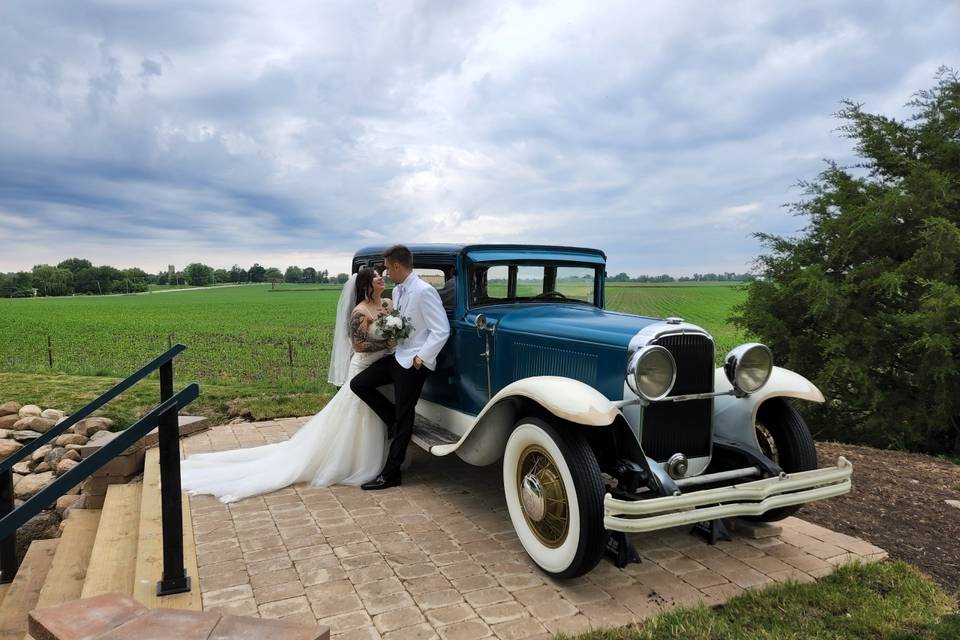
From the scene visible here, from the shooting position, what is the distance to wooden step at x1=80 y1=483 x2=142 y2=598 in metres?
3.54

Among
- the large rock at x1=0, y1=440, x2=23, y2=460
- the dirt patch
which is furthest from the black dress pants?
the large rock at x1=0, y1=440, x2=23, y2=460

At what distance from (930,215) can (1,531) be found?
9.39 meters

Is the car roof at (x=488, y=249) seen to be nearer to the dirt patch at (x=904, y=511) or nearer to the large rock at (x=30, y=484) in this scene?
the dirt patch at (x=904, y=511)

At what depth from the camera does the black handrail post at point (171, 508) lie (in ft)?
10.5

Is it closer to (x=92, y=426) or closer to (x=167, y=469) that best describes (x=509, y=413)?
(x=167, y=469)

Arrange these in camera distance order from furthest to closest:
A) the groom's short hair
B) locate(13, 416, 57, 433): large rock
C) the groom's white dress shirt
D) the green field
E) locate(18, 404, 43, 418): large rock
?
the green field
locate(18, 404, 43, 418): large rock
locate(13, 416, 57, 433): large rock
the groom's short hair
the groom's white dress shirt

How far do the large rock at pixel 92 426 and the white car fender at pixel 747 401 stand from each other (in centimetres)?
693

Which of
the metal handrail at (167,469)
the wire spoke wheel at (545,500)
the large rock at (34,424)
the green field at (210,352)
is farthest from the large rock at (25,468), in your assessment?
the wire spoke wheel at (545,500)

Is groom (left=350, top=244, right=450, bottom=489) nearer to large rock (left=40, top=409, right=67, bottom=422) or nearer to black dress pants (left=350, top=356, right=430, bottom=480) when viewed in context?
black dress pants (left=350, top=356, right=430, bottom=480)

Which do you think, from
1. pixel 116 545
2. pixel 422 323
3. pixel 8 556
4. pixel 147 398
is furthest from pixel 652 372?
pixel 147 398

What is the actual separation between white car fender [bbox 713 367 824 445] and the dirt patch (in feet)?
3.30

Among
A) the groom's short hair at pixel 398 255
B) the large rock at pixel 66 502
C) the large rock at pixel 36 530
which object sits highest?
the groom's short hair at pixel 398 255

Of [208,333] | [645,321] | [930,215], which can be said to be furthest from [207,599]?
[208,333]

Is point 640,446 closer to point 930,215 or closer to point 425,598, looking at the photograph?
point 425,598
